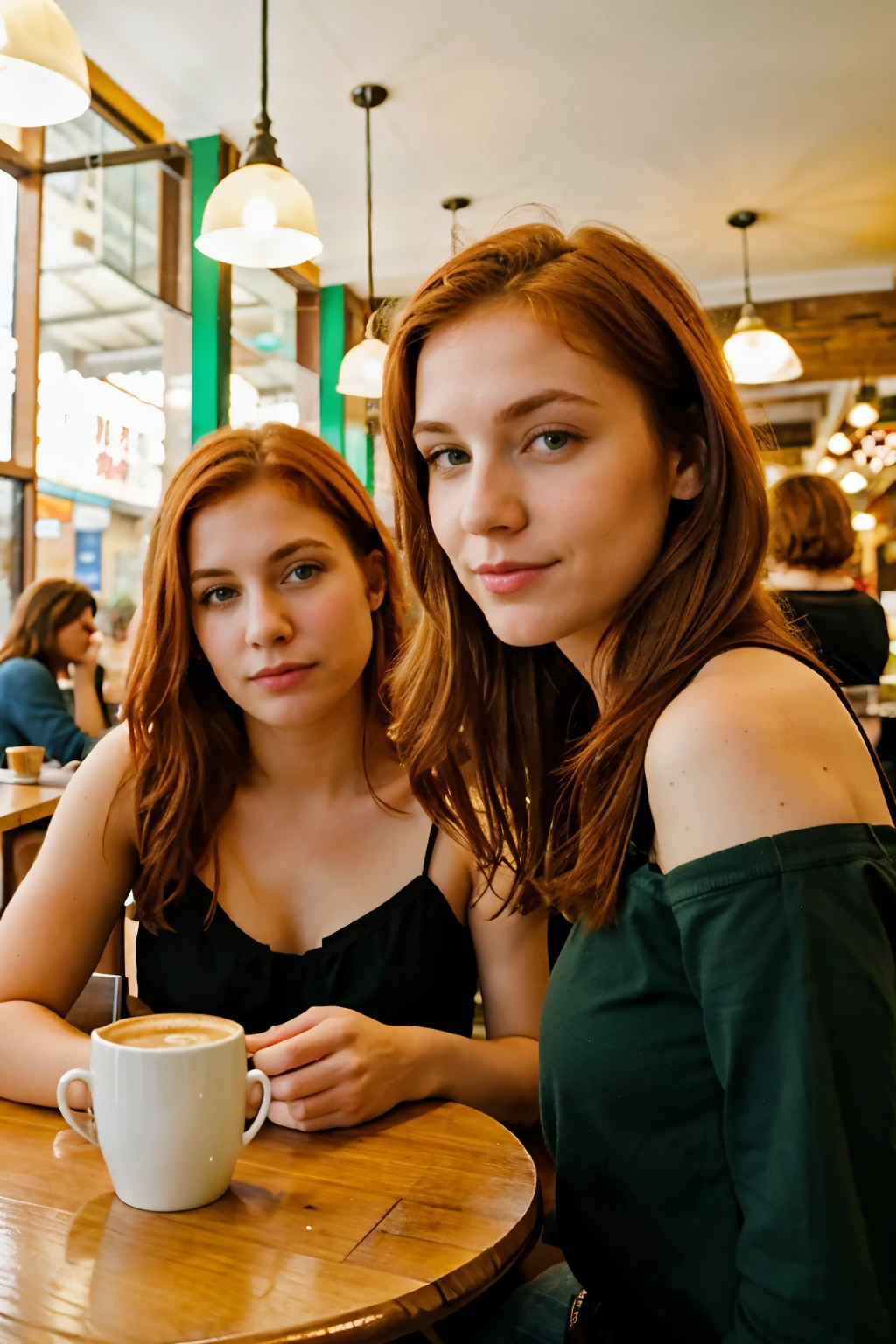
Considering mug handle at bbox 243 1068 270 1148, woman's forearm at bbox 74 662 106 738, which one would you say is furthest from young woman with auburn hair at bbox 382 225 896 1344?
woman's forearm at bbox 74 662 106 738

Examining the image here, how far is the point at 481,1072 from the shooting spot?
1.09 meters

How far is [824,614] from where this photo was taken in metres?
3.32

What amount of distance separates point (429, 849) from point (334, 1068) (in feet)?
1.35

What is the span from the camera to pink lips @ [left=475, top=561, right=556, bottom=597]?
2.95 ft

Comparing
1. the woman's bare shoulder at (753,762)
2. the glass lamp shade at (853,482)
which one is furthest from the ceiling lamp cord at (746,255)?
the woman's bare shoulder at (753,762)

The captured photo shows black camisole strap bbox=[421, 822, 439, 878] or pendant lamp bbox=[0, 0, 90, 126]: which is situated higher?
pendant lamp bbox=[0, 0, 90, 126]

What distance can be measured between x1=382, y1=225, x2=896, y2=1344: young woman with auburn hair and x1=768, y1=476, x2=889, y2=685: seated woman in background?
2.46 metres

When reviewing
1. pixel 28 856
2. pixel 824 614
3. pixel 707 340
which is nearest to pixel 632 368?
pixel 707 340

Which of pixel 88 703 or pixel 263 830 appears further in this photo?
pixel 88 703

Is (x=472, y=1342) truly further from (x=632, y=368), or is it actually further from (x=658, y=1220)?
(x=632, y=368)

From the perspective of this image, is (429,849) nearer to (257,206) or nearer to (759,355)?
(257,206)

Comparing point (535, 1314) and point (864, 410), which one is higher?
point (864, 410)

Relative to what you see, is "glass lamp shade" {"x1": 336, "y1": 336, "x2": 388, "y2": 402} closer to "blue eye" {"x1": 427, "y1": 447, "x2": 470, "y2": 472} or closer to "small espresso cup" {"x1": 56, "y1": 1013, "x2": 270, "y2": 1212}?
"blue eye" {"x1": 427, "y1": 447, "x2": 470, "y2": 472}

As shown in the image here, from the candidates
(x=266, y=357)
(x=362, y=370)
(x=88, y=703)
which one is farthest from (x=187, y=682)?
(x=266, y=357)
